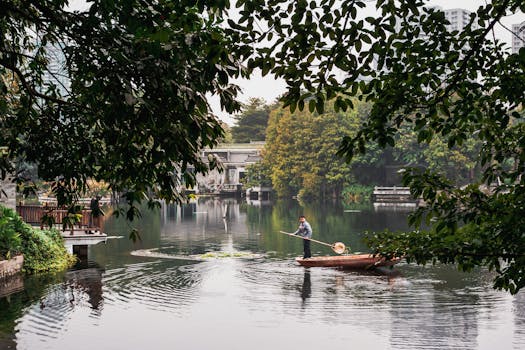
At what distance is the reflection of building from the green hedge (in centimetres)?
8323

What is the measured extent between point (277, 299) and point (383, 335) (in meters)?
4.92

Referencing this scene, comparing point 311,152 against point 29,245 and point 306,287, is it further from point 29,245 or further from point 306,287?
point 306,287

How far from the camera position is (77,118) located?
378 inches

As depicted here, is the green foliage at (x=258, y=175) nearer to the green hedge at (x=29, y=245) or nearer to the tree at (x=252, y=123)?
the tree at (x=252, y=123)

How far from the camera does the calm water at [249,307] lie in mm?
14750

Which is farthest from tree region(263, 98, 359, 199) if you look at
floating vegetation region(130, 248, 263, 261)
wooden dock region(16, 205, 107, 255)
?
wooden dock region(16, 205, 107, 255)

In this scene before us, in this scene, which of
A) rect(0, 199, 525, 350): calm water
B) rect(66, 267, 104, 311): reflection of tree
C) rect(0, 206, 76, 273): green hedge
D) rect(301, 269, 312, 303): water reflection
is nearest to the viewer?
rect(0, 199, 525, 350): calm water

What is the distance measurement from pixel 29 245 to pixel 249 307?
8718mm

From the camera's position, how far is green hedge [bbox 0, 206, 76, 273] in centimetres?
2184

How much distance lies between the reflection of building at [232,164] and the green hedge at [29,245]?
83.2 metres

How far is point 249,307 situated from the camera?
60.5 ft

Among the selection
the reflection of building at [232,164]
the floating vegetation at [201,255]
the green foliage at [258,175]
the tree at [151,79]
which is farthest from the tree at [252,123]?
the tree at [151,79]

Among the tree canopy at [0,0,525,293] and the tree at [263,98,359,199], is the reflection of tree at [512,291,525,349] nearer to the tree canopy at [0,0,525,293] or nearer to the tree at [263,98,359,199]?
the tree canopy at [0,0,525,293]

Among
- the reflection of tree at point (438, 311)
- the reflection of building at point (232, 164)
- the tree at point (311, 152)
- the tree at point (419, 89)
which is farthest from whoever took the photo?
the reflection of building at point (232, 164)
